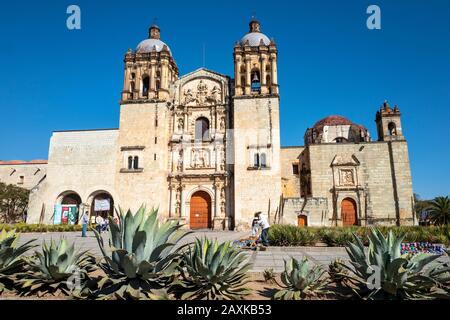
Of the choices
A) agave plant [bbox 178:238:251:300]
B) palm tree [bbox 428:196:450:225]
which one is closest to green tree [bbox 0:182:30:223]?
agave plant [bbox 178:238:251:300]

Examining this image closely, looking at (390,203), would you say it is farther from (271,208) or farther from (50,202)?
(50,202)

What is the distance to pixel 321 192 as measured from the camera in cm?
2305

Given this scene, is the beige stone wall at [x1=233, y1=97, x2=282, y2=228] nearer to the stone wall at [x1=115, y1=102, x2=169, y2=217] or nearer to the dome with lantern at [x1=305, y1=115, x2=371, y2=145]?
the stone wall at [x1=115, y1=102, x2=169, y2=217]

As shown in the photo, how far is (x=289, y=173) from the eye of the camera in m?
25.1

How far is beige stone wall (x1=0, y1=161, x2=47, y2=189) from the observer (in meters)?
32.1

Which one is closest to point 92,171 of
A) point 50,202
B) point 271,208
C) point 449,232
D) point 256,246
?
point 50,202

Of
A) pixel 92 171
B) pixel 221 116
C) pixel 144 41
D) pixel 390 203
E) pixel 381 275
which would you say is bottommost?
pixel 381 275

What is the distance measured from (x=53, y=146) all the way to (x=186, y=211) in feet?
39.0

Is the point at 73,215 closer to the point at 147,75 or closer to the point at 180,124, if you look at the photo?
the point at 180,124

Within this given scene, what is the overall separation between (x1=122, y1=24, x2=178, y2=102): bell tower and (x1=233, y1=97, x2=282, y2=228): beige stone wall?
614cm

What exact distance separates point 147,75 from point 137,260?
73.2ft

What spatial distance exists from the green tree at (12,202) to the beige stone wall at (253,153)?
22.4 meters

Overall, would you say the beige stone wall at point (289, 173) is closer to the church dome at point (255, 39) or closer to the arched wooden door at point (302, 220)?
the arched wooden door at point (302, 220)

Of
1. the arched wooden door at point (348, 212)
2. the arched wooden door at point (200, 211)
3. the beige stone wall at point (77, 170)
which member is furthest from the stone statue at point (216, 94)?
the arched wooden door at point (348, 212)
